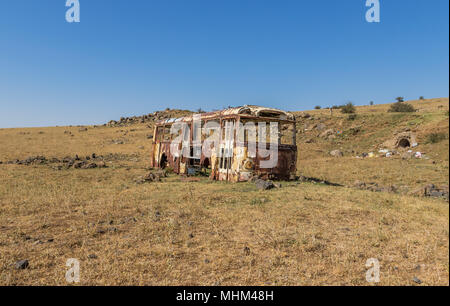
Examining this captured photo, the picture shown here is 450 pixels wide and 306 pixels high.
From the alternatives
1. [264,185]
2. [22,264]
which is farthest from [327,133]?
[22,264]

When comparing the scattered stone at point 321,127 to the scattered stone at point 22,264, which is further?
the scattered stone at point 321,127

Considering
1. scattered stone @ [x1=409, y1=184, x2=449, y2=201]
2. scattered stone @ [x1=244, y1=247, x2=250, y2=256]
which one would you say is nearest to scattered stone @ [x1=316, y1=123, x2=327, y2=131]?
scattered stone @ [x1=409, y1=184, x2=449, y2=201]

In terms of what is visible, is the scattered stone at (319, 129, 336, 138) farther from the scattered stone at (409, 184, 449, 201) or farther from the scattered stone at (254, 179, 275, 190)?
the scattered stone at (254, 179, 275, 190)

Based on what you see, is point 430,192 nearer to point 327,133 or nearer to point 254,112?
point 254,112

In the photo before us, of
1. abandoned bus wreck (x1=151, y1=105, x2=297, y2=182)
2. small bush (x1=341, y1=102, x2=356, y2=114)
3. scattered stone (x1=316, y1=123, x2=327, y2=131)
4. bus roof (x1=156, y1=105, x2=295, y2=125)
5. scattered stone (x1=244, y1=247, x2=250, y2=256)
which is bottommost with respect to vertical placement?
scattered stone (x1=244, y1=247, x2=250, y2=256)

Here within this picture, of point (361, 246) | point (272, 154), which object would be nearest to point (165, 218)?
point (361, 246)

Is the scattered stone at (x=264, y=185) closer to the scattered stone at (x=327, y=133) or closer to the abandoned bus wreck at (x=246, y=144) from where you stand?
the abandoned bus wreck at (x=246, y=144)

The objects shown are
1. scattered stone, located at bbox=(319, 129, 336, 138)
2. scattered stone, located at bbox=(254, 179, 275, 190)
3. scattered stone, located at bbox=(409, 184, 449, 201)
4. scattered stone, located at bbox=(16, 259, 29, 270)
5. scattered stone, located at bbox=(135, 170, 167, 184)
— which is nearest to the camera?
scattered stone, located at bbox=(16, 259, 29, 270)

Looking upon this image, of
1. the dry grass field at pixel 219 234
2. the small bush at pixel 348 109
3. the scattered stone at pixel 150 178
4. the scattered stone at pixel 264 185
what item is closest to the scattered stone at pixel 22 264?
the dry grass field at pixel 219 234

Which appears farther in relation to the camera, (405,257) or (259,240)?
(259,240)
